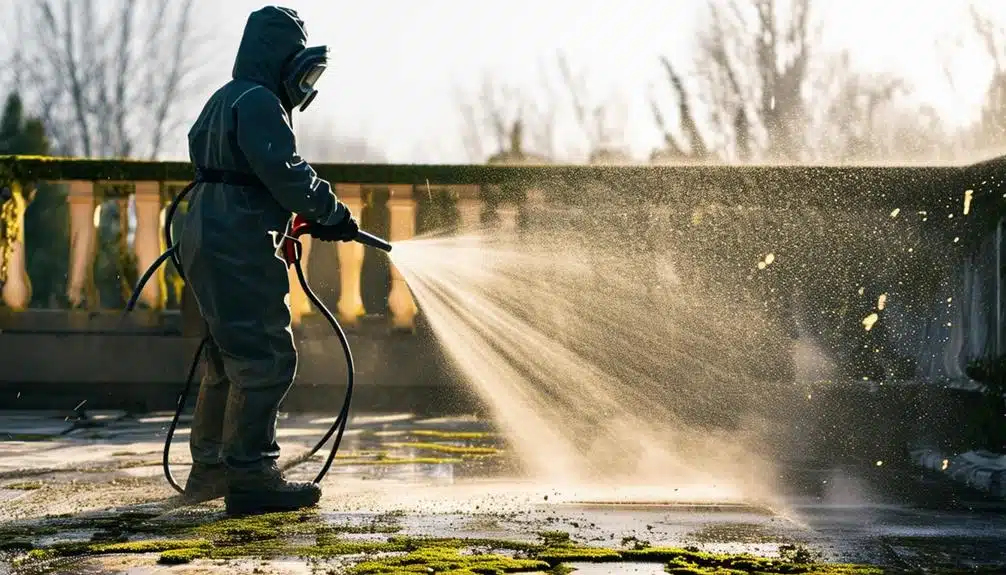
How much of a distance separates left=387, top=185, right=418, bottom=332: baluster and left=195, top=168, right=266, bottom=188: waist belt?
5689mm

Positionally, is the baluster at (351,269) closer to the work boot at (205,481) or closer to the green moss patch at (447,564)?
the work boot at (205,481)

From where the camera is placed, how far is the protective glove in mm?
5793

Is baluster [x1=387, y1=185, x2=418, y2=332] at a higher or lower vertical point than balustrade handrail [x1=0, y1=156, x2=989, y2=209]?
lower

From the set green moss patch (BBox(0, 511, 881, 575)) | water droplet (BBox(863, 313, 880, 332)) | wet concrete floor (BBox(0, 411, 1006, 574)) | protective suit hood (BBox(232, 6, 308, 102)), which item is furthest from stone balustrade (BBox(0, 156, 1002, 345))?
green moss patch (BBox(0, 511, 881, 575))

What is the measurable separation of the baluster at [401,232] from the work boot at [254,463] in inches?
222

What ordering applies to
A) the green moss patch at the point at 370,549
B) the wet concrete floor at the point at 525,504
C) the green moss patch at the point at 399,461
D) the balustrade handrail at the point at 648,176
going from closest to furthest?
the green moss patch at the point at 370,549 → the wet concrete floor at the point at 525,504 → the green moss patch at the point at 399,461 → the balustrade handrail at the point at 648,176

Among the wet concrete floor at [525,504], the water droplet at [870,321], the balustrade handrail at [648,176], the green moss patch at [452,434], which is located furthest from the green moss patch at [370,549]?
the water droplet at [870,321]

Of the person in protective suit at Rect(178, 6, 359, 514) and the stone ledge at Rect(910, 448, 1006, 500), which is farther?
the stone ledge at Rect(910, 448, 1006, 500)

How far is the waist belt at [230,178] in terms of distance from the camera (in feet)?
18.4

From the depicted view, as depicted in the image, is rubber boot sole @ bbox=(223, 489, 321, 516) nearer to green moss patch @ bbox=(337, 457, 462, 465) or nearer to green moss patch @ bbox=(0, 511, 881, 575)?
green moss patch @ bbox=(0, 511, 881, 575)

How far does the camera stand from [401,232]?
11422mm

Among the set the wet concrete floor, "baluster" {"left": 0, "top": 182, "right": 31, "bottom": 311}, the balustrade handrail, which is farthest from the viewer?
"baluster" {"left": 0, "top": 182, "right": 31, "bottom": 311}

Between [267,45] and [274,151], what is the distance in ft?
1.65

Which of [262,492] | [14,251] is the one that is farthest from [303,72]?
[14,251]
